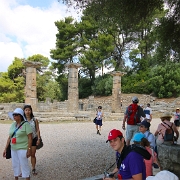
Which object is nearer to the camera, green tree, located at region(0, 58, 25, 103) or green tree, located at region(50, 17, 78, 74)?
green tree, located at region(0, 58, 25, 103)

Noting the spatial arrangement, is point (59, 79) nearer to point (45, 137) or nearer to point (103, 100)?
point (103, 100)

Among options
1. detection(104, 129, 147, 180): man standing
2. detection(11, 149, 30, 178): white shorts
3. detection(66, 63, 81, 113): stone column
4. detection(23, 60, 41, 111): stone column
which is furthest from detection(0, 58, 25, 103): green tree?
detection(104, 129, 147, 180): man standing

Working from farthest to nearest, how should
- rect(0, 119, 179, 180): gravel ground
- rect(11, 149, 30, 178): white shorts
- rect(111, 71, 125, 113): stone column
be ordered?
rect(111, 71, 125, 113): stone column < rect(0, 119, 179, 180): gravel ground < rect(11, 149, 30, 178): white shorts

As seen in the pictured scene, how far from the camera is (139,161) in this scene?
88.4 inches

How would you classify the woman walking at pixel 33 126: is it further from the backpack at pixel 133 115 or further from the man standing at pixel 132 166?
the man standing at pixel 132 166

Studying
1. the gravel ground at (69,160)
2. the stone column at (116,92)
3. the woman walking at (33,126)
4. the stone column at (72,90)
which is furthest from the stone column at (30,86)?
the woman walking at (33,126)

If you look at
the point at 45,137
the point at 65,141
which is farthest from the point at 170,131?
the point at 45,137

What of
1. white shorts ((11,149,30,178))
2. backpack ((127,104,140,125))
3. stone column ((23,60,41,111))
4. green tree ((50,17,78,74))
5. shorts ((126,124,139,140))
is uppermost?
green tree ((50,17,78,74))

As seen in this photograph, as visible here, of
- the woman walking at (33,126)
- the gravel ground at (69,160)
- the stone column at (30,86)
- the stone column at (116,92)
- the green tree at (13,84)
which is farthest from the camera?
the green tree at (13,84)

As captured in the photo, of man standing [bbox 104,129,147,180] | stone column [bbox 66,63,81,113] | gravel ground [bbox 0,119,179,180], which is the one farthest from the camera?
stone column [bbox 66,63,81,113]

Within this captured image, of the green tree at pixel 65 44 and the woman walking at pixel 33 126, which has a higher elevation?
the green tree at pixel 65 44

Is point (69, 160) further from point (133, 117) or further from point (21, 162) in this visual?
point (21, 162)

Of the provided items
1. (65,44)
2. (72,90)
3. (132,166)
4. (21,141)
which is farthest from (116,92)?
(132,166)

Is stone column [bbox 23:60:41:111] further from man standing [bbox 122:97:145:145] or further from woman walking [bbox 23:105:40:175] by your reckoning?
woman walking [bbox 23:105:40:175]
